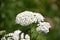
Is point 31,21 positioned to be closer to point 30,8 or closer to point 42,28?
point 42,28

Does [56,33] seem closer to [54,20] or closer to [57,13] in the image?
[54,20]

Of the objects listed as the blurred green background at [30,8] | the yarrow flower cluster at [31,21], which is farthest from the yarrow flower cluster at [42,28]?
the blurred green background at [30,8]

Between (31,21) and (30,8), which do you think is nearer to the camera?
(31,21)

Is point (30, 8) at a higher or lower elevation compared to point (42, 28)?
higher

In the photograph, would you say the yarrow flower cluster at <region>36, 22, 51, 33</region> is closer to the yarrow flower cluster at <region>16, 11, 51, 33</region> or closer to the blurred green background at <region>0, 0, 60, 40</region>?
the yarrow flower cluster at <region>16, 11, 51, 33</region>

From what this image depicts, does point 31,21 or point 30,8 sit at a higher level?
point 30,8

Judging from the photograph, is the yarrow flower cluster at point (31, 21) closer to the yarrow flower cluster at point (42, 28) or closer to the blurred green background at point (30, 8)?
the yarrow flower cluster at point (42, 28)

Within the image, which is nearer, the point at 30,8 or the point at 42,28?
the point at 42,28

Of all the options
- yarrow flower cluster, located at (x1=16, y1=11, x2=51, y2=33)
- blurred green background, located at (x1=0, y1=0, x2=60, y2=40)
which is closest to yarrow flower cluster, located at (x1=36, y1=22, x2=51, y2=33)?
Result: yarrow flower cluster, located at (x1=16, y1=11, x2=51, y2=33)

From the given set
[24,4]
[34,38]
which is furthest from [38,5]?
[34,38]

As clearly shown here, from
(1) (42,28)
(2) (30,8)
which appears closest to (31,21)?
(1) (42,28)

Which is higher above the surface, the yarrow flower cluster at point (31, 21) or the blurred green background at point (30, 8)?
the blurred green background at point (30, 8)
